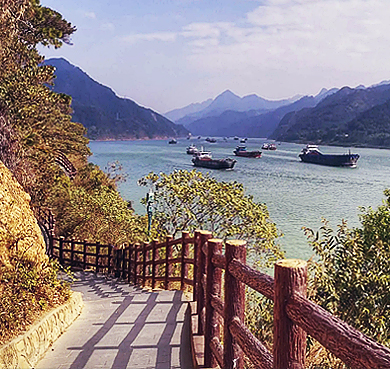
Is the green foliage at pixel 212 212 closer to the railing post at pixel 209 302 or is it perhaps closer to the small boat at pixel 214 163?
the railing post at pixel 209 302

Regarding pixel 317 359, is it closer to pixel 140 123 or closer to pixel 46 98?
pixel 46 98

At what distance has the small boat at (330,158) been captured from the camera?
56.8 meters

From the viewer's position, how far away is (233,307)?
274cm

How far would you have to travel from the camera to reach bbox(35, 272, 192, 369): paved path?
3.94 meters

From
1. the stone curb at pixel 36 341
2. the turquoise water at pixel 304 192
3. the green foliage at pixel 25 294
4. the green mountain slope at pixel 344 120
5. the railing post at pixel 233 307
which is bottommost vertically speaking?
the turquoise water at pixel 304 192

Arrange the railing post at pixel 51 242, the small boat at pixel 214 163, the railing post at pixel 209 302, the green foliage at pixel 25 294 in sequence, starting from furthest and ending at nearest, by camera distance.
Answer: the small boat at pixel 214 163 → the railing post at pixel 51 242 → the green foliage at pixel 25 294 → the railing post at pixel 209 302

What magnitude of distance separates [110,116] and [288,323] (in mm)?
142178

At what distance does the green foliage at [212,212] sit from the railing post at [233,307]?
7931 mm

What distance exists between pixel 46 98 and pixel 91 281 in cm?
518

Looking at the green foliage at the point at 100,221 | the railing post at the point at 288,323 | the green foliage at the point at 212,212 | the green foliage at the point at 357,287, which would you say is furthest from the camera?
the green foliage at the point at 100,221

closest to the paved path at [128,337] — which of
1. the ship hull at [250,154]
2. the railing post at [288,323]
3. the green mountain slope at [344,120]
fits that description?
the railing post at [288,323]

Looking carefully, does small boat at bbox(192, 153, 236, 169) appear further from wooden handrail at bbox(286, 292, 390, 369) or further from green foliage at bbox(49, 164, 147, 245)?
wooden handrail at bbox(286, 292, 390, 369)

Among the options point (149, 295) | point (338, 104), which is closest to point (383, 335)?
point (149, 295)

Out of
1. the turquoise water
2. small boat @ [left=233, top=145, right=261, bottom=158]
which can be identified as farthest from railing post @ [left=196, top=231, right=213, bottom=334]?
small boat @ [left=233, top=145, right=261, bottom=158]
